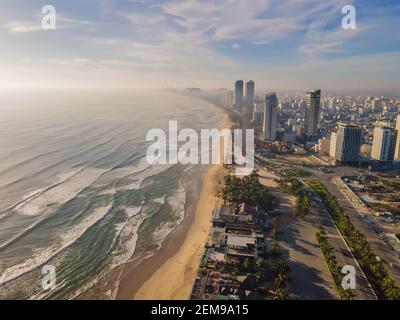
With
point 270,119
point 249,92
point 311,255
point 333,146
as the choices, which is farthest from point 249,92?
point 311,255

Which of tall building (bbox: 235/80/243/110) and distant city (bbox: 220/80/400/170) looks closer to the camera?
distant city (bbox: 220/80/400/170)

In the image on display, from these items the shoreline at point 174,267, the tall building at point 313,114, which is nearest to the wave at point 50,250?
the shoreline at point 174,267

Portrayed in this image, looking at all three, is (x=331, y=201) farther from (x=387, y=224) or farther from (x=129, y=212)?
(x=129, y=212)

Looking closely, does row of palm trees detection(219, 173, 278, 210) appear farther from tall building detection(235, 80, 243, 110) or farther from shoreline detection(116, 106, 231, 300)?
tall building detection(235, 80, 243, 110)

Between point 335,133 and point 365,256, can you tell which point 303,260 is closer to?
point 365,256

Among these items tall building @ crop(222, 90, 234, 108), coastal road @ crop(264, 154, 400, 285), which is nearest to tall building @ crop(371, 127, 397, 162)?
coastal road @ crop(264, 154, 400, 285)
